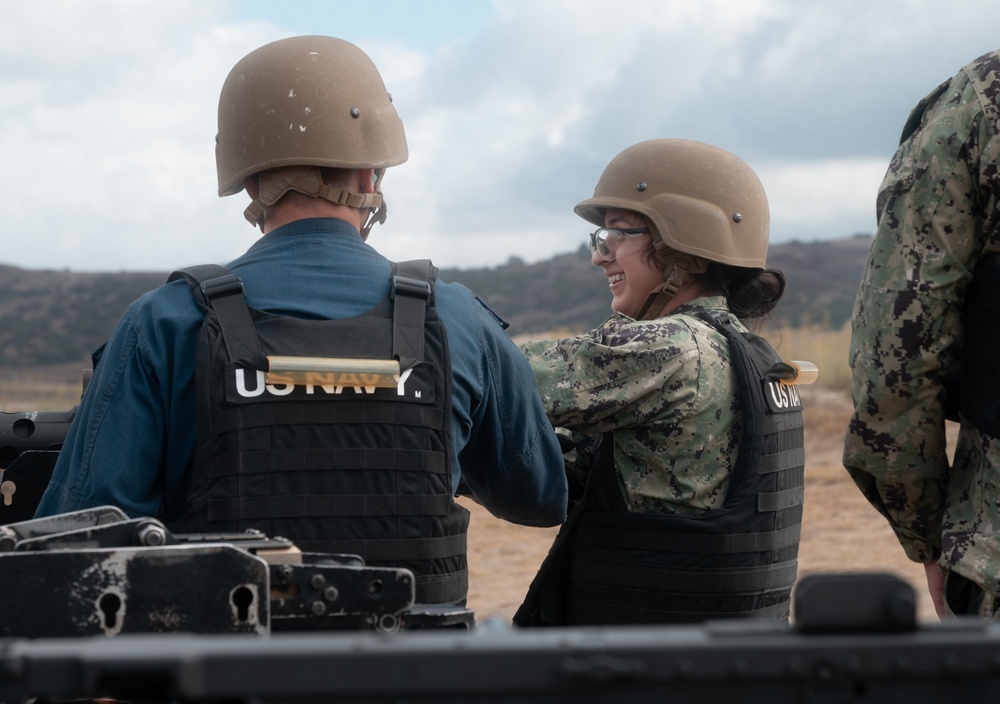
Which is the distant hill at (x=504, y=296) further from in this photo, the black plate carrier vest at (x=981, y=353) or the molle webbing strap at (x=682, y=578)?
the black plate carrier vest at (x=981, y=353)

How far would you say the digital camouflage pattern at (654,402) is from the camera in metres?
3.76

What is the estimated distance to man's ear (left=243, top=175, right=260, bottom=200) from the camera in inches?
139

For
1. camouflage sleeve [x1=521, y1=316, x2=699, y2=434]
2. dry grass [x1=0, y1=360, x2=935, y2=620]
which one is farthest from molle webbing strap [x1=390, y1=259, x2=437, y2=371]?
dry grass [x1=0, y1=360, x2=935, y2=620]

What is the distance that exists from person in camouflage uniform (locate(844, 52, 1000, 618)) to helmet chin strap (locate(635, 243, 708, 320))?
38.1 inches

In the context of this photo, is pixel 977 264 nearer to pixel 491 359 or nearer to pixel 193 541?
pixel 491 359

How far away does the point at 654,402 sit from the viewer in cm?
377

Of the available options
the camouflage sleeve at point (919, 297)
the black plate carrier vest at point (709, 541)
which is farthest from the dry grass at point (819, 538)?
the camouflage sleeve at point (919, 297)

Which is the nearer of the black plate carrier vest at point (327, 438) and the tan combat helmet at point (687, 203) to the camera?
the black plate carrier vest at point (327, 438)

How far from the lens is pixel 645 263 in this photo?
14.4 feet

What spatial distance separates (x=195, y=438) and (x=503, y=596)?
844 cm

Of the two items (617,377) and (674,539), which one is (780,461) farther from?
(617,377)

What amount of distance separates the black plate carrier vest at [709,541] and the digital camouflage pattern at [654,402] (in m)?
0.05

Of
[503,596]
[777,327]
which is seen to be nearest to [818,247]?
[503,596]

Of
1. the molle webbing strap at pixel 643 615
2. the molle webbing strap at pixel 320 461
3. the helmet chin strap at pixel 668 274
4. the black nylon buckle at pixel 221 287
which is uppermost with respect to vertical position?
the helmet chin strap at pixel 668 274
